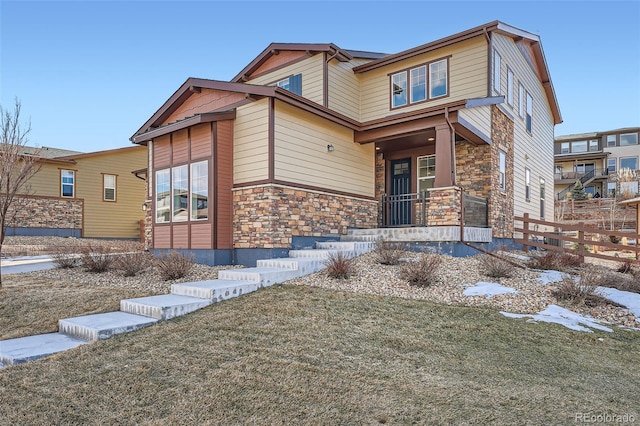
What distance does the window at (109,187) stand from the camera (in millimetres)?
21641

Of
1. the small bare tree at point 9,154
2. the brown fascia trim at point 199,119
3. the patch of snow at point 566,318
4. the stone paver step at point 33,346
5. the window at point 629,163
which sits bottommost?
the stone paver step at point 33,346

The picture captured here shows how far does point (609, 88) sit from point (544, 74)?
20.1ft

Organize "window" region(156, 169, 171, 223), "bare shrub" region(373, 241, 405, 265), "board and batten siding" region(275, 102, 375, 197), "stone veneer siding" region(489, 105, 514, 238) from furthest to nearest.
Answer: "stone veneer siding" region(489, 105, 514, 238) → "window" region(156, 169, 171, 223) → "board and batten siding" region(275, 102, 375, 197) → "bare shrub" region(373, 241, 405, 265)

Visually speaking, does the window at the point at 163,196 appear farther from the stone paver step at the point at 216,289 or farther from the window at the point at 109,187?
the window at the point at 109,187

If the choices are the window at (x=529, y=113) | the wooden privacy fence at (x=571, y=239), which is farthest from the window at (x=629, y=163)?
the window at (x=529, y=113)

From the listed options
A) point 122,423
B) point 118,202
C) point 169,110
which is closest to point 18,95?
point 169,110

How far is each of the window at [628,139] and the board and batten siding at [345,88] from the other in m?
38.3

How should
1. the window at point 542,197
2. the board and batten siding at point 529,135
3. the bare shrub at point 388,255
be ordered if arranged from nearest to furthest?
the bare shrub at point 388,255, the board and batten siding at point 529,135, the window at point 542,197

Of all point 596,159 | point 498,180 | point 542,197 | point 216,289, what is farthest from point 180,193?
point 596,159

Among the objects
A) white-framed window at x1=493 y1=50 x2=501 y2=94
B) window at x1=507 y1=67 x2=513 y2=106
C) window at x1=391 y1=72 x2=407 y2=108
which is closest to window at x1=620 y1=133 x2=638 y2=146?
window at x1=507 y1=67 x2=513 y2=106

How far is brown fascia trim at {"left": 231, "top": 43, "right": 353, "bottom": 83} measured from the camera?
1309cm

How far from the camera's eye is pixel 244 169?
9.77 metres

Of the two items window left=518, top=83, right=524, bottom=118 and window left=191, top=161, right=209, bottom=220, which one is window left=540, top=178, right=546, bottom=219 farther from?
window left=191, top=161, right=209, bottom=220

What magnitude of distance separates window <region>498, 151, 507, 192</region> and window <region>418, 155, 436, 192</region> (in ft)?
7.13
